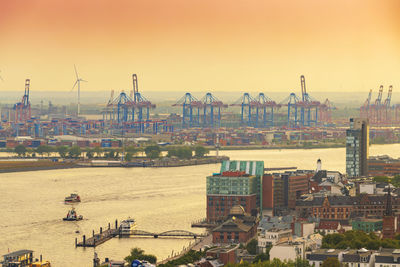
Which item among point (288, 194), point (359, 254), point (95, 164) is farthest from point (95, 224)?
point (95, 164)

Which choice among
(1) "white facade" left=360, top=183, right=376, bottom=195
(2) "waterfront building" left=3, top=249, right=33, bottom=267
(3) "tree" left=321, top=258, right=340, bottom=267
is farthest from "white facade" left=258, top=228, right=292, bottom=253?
(1) "white facade" left=360, top=183, right=376, bottom=195

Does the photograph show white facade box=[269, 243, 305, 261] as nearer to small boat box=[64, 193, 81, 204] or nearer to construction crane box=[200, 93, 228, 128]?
small boat box=[64, 193, 81, 204]

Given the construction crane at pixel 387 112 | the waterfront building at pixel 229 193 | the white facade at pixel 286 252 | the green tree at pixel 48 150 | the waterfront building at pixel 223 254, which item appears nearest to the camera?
the waterfront building at pixel 223 254

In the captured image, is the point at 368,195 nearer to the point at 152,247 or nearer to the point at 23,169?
the point at 152,247

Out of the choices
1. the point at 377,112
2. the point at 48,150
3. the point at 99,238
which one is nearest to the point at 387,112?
the point at 377,112

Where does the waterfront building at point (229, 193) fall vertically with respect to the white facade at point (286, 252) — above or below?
above

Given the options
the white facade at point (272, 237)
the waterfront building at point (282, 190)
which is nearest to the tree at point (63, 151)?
the waterfront building at point (282, 190)

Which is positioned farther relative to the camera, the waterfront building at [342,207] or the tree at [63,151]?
the tree at [63,151]

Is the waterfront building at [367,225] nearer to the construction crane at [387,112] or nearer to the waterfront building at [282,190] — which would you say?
the waterfront building at [282,190]
